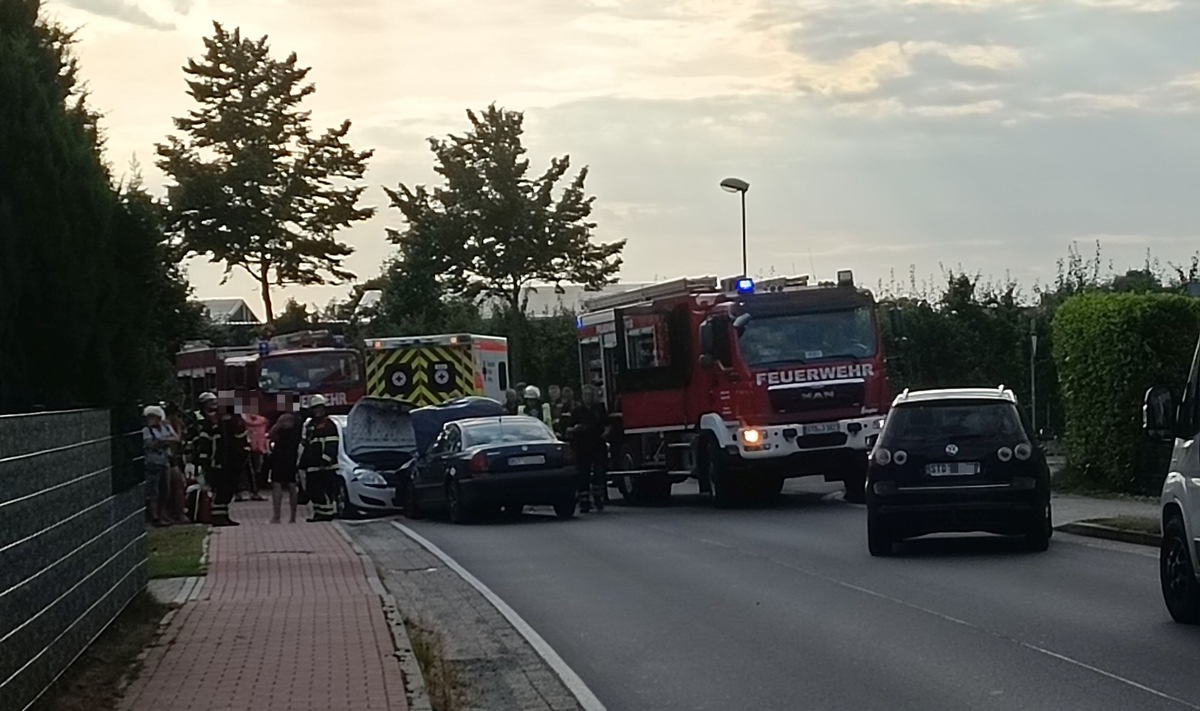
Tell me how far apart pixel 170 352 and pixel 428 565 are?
25477mm

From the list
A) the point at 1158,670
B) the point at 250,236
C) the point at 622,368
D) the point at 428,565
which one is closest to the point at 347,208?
the point at 250,236

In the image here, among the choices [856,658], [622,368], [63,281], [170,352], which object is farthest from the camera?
[170,352]

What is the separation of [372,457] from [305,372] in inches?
409

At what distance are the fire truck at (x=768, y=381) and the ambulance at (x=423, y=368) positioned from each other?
8749 millimetres

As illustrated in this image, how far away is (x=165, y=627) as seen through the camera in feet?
46.7

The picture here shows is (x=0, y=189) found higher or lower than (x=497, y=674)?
higher

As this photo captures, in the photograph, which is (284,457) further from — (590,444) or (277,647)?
(277,647)

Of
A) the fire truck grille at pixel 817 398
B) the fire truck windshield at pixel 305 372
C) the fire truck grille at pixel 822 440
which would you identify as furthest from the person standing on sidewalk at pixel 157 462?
the fire truck windshield at pixel 305 372

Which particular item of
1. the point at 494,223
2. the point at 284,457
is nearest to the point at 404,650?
the point at 284,457

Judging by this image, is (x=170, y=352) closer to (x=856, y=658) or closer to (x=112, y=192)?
(x=112, y=192)

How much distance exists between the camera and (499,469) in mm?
26281

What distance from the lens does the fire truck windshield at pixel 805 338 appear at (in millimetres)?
27297

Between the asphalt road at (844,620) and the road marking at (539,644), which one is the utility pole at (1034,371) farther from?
the road marking at (539,644)

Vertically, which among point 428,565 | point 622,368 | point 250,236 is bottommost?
point 428,565
